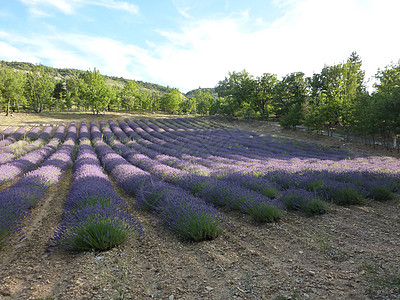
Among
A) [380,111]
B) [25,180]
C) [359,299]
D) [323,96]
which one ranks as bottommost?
[25,180]

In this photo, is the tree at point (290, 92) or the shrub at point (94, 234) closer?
the shrub at point (94, 234)

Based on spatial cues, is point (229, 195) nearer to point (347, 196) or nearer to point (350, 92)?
point (347, 196)

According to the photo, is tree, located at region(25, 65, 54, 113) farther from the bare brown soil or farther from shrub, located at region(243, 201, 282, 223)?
shrub, located at region(243, 201, 282, 223)

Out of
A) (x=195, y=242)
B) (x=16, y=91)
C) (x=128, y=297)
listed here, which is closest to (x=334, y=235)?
(x=195, y=242)

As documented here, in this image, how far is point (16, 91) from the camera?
29.6 metres

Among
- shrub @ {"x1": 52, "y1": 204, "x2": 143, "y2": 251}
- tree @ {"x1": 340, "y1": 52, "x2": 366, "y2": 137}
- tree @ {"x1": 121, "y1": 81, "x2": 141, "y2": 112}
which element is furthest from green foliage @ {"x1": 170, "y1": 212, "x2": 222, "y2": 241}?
tree @ {"x1": 121, "y1": 81, "x2": 141, "y2": 112}

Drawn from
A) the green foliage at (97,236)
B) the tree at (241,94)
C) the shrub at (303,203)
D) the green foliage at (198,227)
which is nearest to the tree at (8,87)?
the tree at (241,94)

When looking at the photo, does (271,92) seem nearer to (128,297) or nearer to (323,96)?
(323,96)

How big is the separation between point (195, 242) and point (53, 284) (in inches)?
65.5

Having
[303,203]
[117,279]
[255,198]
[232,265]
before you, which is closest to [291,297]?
[232,265]

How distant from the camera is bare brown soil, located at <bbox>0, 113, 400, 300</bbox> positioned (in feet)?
6.25

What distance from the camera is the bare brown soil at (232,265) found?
6.25 ft

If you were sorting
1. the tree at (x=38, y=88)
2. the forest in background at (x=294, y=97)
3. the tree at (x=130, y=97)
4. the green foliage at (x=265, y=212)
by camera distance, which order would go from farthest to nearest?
the tree at (x=130, y=97), the tree at (x=38, y=88), the forest in background at (x=294, y=97), the green foliage at (x=265, y=212)

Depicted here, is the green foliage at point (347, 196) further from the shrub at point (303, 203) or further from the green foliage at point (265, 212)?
the green foliage at point (265, 212)
